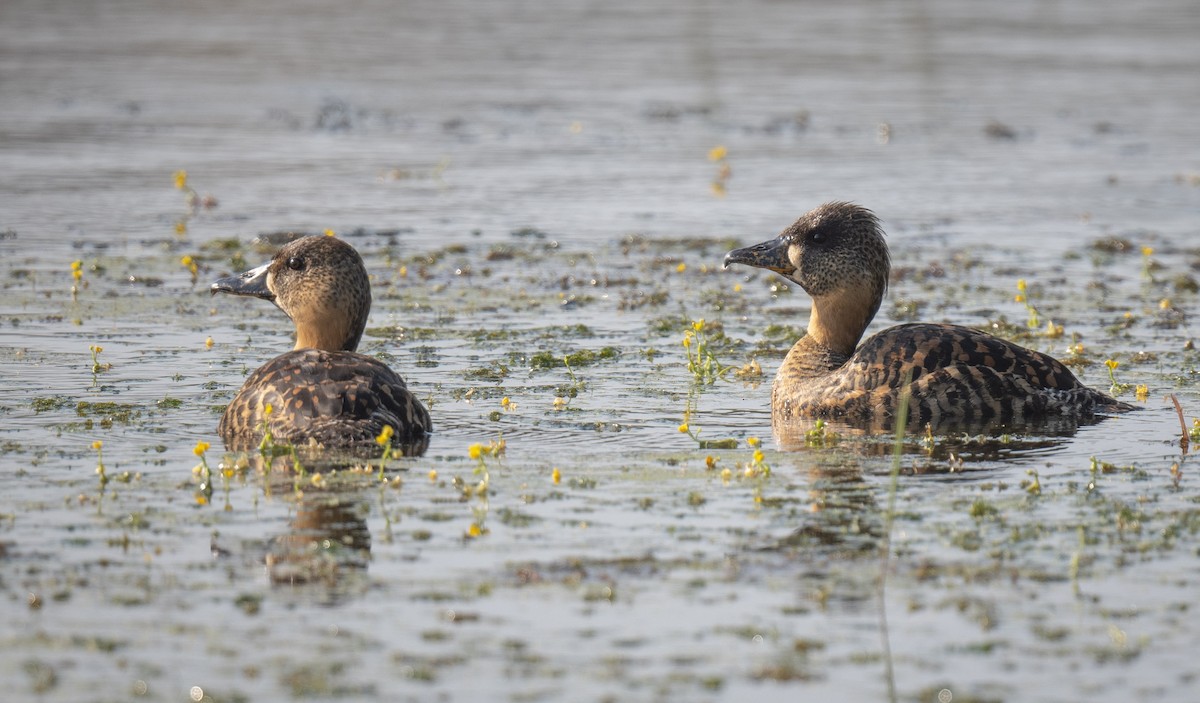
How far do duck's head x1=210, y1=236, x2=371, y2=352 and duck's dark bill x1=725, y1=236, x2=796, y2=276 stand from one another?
2.46 m

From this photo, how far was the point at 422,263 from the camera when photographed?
51.6 feet

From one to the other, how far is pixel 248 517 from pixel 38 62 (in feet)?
77.9

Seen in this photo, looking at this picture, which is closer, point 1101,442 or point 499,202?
point 1101,442

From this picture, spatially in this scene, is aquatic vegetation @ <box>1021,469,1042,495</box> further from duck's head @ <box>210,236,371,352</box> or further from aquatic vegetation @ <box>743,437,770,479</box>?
duck's head @ <box>210,236,371,352</box>

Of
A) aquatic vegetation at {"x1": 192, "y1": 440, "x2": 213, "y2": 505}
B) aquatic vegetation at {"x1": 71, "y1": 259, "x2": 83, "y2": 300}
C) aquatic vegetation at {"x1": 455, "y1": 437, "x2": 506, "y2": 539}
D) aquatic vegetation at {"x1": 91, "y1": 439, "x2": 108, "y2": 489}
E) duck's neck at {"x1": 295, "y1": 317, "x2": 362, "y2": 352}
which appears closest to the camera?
aquatic vegetation at {"x1": 455, "y1": 437, "x2": 506, "y2": 539}

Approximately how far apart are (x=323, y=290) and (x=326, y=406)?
1.32 metres

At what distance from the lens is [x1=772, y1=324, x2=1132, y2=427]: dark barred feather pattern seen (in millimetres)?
10477

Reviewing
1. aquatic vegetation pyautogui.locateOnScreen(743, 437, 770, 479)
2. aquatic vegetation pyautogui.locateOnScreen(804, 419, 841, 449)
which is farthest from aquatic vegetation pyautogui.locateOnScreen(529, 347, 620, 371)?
aquatic vegetation pyautogui.locateOnScreen(743, 437, 770, 479)

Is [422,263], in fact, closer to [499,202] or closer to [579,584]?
[499,202]

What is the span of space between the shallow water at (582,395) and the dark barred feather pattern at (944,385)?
37 cm

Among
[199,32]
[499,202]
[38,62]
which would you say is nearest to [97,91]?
[38,62]

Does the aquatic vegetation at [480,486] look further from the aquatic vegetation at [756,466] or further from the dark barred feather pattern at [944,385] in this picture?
the dark barred feather pattern at [944,385]

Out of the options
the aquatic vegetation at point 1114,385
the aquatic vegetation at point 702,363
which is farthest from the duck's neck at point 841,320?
the aquatic vegetation at point 1114,385

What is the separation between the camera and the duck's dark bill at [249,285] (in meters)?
11.0
